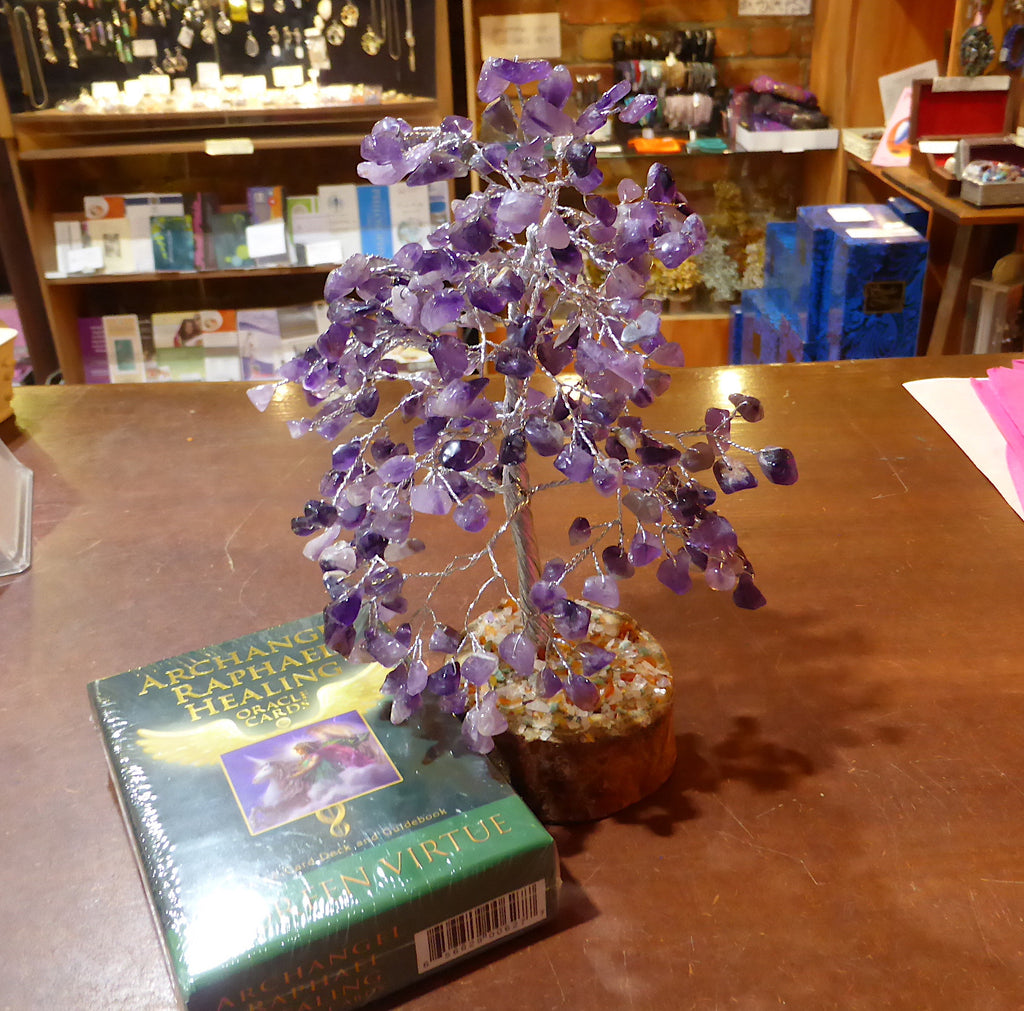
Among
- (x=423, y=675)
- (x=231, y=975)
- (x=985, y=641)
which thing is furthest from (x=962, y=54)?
(x=231, y=975)

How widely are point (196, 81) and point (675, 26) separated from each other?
136 cm

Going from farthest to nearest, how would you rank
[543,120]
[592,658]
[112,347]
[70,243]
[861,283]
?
[112,347], [70,243], [861,283], [592,658], [543,120]

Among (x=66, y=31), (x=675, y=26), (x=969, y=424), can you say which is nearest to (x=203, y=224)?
(x=66, y=31)

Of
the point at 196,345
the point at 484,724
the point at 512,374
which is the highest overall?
the point at 512,374

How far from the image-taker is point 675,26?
3.00 meters

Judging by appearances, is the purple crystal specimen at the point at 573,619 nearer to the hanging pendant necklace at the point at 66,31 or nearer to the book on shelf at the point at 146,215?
the book on shelf at the point at 146,215

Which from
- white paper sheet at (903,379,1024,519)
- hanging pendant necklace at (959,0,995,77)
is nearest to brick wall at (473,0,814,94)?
hanging pendant necklace at (959,0,995,77)

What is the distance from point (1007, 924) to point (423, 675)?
367mm

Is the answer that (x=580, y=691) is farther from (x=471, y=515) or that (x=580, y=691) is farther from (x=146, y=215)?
(x=146, y=215)

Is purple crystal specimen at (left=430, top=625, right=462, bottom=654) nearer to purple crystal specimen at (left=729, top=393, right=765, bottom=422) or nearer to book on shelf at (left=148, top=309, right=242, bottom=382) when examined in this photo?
purple crystal specimen at (left=729, top=393, right=765, bottom=422)

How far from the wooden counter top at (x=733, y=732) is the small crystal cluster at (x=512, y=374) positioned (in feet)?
0.47

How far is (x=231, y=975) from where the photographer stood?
51cm

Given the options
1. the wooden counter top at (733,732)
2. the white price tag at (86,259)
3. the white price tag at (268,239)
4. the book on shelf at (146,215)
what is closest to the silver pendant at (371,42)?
the white price tag at (268,239)

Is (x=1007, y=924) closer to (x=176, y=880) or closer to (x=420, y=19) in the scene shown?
(x=176, y=880)
